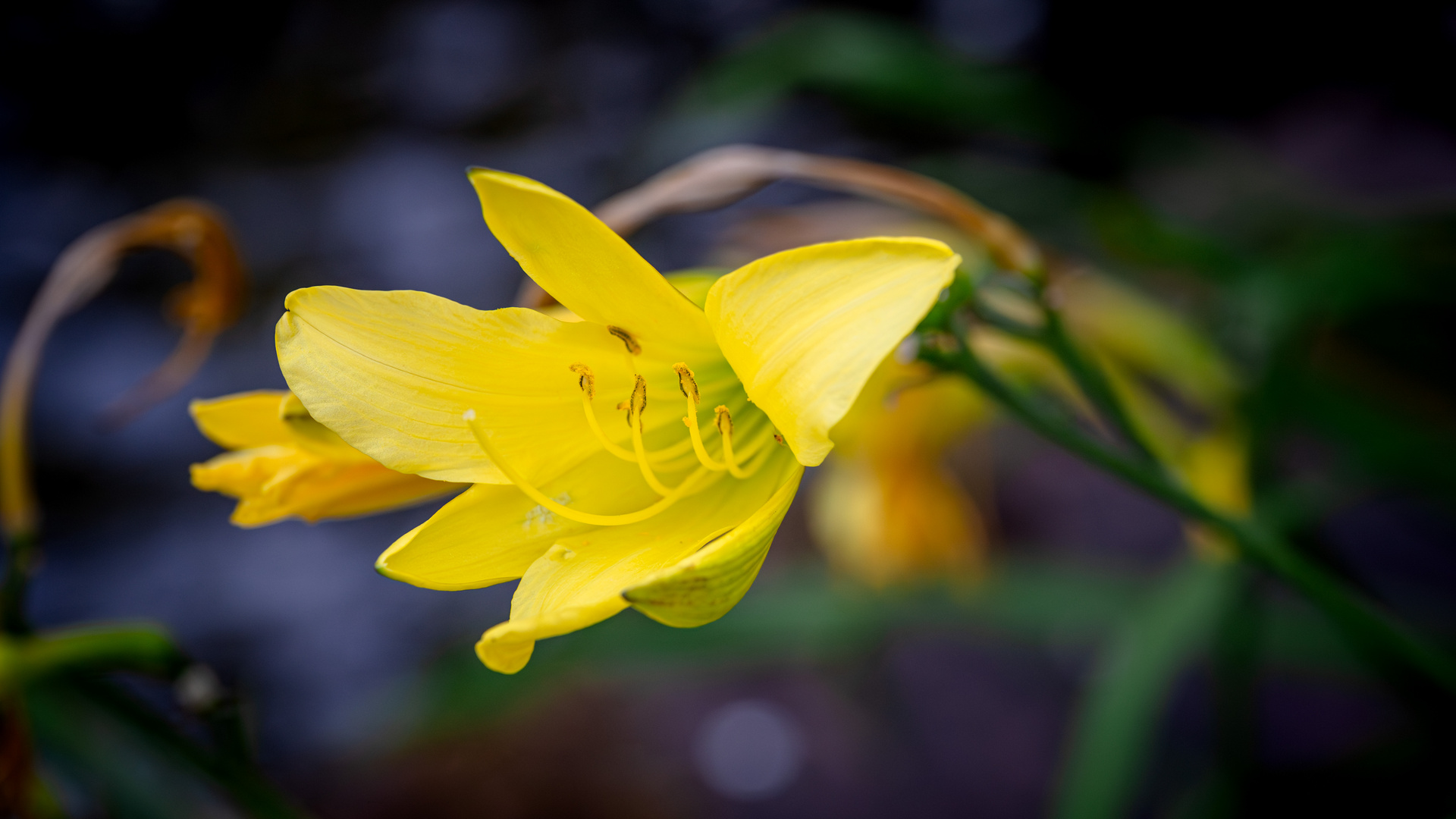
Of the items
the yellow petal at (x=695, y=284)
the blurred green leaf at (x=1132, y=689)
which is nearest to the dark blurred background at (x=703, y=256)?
the blurred green leaf at (x=1132, y=689)

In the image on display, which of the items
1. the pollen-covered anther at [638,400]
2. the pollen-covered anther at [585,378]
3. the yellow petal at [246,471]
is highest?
the pollen-covered anther at [585,378]

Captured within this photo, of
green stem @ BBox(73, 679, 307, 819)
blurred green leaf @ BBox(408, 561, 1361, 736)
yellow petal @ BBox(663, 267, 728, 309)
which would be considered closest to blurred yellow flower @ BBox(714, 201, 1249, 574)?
blurred green leaf @ BBox(408, 561, 1361, 736)

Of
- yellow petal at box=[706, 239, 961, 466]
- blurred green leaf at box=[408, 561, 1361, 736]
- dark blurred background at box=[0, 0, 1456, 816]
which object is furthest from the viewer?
blurred green leaf at box=[408, 561, 1361, 736]

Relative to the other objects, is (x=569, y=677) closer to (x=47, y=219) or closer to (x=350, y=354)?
(x=350, y=354)

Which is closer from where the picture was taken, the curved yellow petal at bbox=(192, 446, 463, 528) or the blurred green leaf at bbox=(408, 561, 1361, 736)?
the curved yellow petal at bbox=(192, 446, 463, 528)

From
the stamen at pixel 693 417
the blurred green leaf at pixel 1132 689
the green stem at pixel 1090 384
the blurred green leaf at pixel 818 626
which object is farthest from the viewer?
the blurred green leaf at pixel 818 626

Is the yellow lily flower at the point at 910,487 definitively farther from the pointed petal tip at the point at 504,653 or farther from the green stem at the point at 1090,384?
the pointed petal tip at the point at 504,653

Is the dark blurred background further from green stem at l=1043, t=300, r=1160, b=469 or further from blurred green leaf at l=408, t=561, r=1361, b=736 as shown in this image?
green stem at l=1043, t=300, r=1160, b=469
